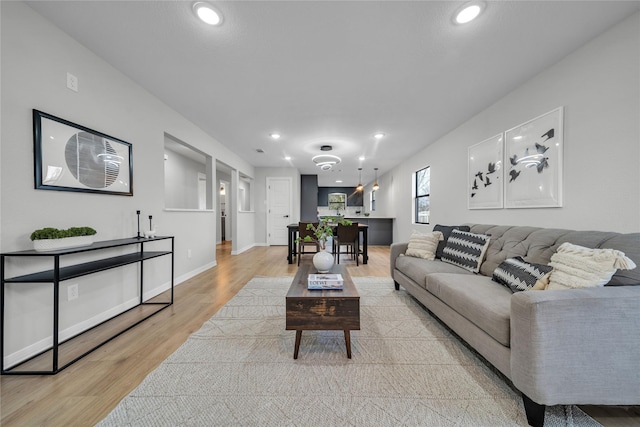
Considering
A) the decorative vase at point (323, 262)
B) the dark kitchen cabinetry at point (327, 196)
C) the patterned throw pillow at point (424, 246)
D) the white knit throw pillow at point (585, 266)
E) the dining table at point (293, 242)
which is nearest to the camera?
the white knit throw pillow at point (585, 266)

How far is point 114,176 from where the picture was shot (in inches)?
91.3

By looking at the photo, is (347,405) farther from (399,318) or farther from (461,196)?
(461,196)

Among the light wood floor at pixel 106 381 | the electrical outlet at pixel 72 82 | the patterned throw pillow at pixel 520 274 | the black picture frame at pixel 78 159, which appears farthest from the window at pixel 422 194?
the electrical outlet at pixel 72 82

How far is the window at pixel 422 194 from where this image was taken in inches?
205

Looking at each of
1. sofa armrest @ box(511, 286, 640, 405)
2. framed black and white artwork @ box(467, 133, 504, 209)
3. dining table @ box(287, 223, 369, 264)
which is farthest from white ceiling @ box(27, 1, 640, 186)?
dining table @ box(287, 223, 369, 264)

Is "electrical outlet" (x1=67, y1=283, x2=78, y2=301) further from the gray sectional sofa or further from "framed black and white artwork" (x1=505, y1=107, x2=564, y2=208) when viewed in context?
"framed black and white artwork" (x1=505, y1=107, x2=564, y2=208)

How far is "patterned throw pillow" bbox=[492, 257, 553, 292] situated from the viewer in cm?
160

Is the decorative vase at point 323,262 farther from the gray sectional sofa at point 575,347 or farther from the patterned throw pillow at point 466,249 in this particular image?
the patterned throw pillow at point 466,249

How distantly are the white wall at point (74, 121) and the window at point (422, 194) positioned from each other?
15.6 ft

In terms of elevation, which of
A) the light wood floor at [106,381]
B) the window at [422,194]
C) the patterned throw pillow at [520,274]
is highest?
the window at [422,194]

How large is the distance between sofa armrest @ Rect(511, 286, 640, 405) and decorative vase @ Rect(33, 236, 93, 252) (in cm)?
280

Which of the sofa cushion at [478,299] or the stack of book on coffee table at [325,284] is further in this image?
the stack of book on coffee table at [325,284]

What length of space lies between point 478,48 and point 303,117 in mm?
2130

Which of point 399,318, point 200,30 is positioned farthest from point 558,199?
point 200,30
